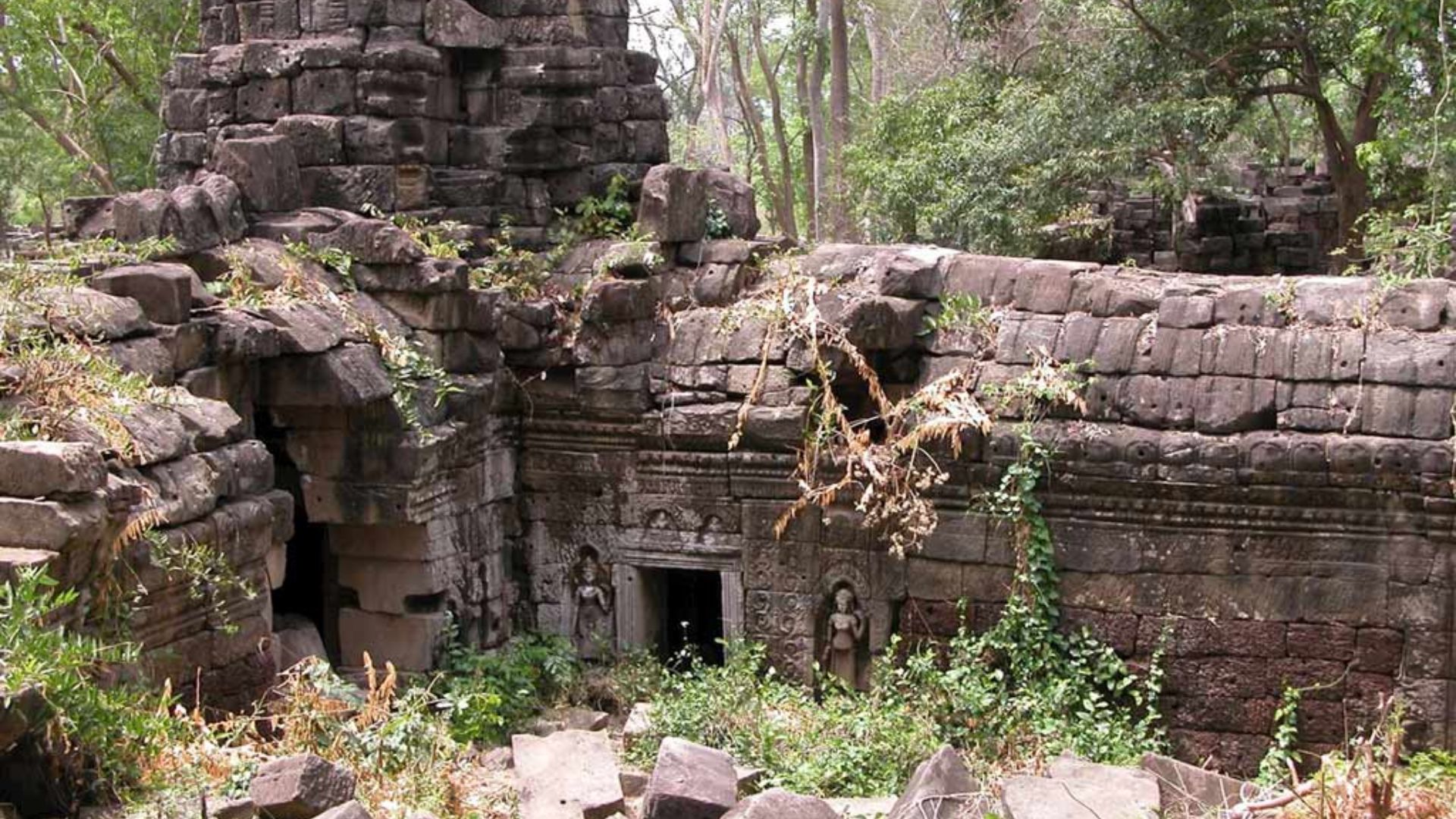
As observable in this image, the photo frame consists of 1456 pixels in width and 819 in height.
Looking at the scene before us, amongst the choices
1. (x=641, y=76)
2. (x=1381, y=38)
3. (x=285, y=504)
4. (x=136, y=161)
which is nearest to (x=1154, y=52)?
(x=1381, y=38)

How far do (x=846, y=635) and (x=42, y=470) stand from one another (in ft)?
17.4

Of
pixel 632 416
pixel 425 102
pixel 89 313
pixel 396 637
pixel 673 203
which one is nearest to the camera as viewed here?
pixel 89 313

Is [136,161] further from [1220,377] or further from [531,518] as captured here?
[1220,377]

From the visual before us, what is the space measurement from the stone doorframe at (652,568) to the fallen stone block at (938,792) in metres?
4.06

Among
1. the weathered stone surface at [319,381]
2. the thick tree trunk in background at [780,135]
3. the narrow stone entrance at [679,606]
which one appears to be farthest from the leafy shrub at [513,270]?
the thick tree trunk in background at [780,135]

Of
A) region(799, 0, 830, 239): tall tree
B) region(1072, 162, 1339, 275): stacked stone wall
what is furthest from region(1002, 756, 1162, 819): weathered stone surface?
region(799, 0, 830, 239): tall tree

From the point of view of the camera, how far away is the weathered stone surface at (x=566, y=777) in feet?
25.7

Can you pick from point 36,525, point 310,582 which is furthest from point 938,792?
point 310,582

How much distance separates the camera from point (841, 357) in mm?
10859

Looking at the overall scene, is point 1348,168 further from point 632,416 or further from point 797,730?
point 797,730

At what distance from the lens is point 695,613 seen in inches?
486

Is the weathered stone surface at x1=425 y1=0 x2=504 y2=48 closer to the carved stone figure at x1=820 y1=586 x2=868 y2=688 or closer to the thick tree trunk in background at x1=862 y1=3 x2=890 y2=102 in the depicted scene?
the carved stone figure at x1=820 y1=586 x2=868 y2=688

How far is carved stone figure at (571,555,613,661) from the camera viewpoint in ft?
38.2

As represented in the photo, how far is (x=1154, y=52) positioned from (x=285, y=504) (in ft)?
35.1
